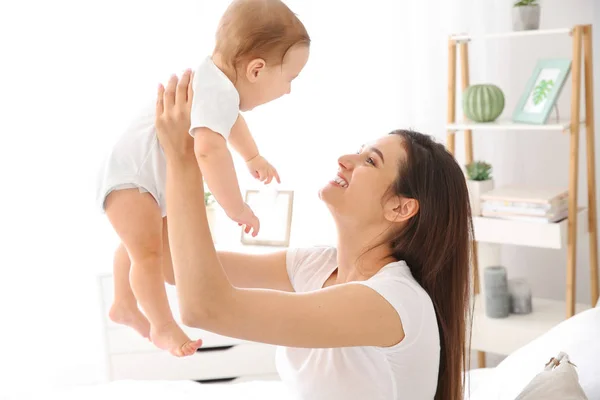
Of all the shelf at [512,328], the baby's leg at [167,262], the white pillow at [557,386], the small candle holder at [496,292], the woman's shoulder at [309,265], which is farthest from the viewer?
the small candle holder at [496,292]

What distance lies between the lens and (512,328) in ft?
9.72

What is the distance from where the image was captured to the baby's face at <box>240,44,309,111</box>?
150cm

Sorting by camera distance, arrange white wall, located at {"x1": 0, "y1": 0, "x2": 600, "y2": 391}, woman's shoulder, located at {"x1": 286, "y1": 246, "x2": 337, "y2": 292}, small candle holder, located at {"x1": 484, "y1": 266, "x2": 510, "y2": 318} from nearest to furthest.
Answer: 1. woman's shoulder, located at {"x1": 286, "y1": 246, "x2": 337, "y2": 292}
2. small candle holder, located at {"x1": 484, "y1": 266, "x2": 510, "y2": 318}
3. white wall, located at {"x1": 0, "y1": 0, "x2": 600, "y2": 391}

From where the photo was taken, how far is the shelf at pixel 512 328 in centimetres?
293

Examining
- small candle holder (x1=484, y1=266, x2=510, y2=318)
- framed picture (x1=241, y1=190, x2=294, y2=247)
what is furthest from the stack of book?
framed picture (x1=241, y1=190, x2=294, y2=247)

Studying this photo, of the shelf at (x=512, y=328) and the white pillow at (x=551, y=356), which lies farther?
the shelf at (x=512, y=328)

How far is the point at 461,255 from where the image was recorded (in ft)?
5.09

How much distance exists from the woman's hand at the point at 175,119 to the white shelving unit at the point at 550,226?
1699 millimetres

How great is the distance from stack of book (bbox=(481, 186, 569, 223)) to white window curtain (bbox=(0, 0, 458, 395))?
57 cm

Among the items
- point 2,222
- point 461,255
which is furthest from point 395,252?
point 2,222

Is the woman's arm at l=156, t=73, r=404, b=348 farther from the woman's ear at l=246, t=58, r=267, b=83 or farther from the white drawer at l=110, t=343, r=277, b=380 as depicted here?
the white drawer at l=110, t=343, r=277, b=380

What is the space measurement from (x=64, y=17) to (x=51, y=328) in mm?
1319

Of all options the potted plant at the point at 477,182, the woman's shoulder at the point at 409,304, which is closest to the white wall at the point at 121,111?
the potted plant at the point at 477,182

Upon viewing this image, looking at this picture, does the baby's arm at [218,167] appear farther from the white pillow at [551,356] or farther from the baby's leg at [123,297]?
the white pillow at [551,356]
